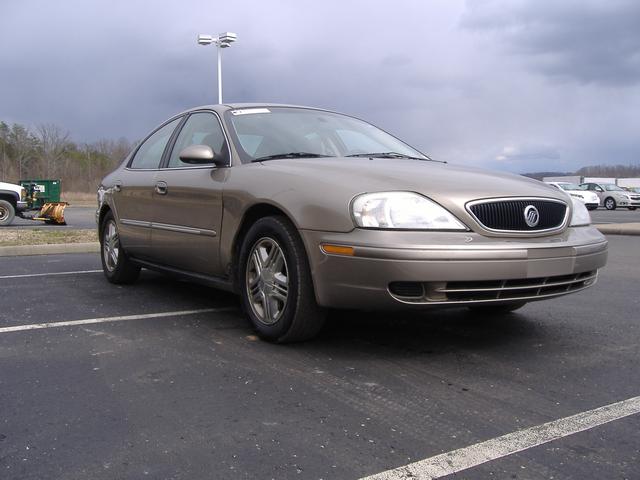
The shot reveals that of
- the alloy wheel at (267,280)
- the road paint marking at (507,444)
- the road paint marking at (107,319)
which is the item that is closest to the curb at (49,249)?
the road paint marking at (107,319)

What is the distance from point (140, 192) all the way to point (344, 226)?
2.64 m

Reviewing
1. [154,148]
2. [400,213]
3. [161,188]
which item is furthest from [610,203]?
[400,213]

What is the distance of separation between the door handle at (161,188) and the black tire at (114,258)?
107 centimetres

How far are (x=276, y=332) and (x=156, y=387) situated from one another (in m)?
0.88

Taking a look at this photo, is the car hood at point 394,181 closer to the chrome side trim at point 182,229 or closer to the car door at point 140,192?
the chrome side trim at point 182,229

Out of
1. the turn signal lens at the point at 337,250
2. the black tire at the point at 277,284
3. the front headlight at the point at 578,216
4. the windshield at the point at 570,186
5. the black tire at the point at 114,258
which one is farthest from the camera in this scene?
the windshield at the point at 570,186

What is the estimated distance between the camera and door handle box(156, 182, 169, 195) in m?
4.94

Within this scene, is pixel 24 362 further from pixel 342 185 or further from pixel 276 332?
pixel 342 185

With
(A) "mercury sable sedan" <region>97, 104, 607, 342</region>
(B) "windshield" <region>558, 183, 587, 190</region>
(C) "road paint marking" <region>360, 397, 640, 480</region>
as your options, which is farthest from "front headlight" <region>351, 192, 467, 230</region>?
(B) "windshield" <region>558, 183, 587, 190</region>

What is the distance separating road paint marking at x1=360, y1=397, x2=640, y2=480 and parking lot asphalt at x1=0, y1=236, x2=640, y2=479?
4 cm

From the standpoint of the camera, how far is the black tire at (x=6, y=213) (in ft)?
59.1

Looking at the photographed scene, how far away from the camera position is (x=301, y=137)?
4527 millimetres

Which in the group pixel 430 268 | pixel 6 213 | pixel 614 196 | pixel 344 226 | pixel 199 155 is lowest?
pixel 6 213

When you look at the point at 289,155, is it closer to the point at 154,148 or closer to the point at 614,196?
the point at 154,148
